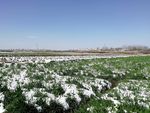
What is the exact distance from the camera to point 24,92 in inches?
565

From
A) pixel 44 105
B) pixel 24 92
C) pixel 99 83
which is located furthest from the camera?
pixel 99 83

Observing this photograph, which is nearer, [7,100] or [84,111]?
[84,111]

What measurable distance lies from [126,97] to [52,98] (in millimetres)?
4040

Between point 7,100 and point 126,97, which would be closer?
point 7,100

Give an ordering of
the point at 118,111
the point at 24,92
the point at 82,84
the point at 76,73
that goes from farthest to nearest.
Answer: the point at 76,73, the point at 82,84, the point at 24,92, the point at 118,111

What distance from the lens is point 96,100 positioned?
14734mm

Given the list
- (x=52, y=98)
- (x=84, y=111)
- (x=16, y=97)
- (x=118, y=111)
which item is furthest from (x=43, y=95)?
(x=118, y=111)

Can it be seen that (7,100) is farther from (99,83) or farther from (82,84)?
(99,83)

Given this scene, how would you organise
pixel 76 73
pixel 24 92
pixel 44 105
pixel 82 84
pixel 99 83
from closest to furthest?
pixel 44 105 → pixel 24 92 → pixel 82 84 → pixel 99 83 → pixel 76 73

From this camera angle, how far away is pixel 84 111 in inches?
511

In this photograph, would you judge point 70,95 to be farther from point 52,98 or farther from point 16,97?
point 16,97

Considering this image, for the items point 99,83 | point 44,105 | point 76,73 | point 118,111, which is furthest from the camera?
point 76,73

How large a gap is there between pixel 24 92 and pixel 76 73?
37.3ft

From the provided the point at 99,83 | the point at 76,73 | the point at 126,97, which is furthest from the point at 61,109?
the point at 76,73
